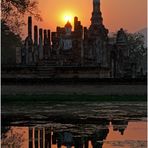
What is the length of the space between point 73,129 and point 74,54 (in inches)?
1209

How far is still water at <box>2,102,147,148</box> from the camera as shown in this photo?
13.1m

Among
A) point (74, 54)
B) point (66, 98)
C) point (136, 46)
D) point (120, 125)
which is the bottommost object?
point (120, 125)

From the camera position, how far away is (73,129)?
53.0 ft

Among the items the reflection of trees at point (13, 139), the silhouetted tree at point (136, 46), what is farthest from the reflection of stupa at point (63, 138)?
the silhouetted tree at point (136, 46)

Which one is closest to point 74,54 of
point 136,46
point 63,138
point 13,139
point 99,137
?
point 99,137

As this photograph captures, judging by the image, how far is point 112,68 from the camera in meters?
47.6

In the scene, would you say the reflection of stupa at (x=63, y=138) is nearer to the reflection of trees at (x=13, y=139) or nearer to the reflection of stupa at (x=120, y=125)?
the reflection of trees at (x=13, y=139)

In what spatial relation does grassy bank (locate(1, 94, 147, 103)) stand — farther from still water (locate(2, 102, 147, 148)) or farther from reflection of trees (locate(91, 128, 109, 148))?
reflection of trees (locate(91, 128, 109, 148))

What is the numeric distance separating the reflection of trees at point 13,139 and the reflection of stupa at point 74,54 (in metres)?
23.9

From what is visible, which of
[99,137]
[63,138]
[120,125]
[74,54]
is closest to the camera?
[63,138]

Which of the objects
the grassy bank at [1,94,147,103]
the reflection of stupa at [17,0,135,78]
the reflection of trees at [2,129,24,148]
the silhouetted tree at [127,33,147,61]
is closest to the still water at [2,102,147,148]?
the reflection of trees at [2,129,24,148]

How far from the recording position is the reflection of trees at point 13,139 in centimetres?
1289

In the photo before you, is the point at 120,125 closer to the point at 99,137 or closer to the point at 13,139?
the point at 99,137

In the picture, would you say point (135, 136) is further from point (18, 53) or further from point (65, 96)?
point (18, 53)
